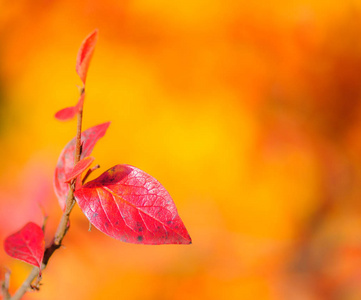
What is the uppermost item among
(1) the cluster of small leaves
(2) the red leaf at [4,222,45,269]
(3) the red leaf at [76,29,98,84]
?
(3) the red leaf at [76,29,98,84]

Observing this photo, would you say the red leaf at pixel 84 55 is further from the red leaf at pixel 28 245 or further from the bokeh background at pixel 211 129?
the bokeh background at pixel 211 129

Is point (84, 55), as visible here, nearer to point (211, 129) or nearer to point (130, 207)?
point (130, 207)

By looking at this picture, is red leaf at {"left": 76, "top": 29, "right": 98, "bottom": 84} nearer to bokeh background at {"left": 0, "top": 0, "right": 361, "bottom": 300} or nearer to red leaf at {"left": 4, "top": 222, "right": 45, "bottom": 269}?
red leaf at {"left": 4, "top": 222, "right": 45, "bottom": 269}

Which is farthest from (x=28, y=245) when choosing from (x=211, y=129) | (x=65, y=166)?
(x=211, y=129)

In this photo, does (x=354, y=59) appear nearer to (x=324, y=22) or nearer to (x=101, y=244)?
(x=324, y=22)

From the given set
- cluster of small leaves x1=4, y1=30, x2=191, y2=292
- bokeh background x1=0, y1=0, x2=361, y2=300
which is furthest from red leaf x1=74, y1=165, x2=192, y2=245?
bokeh background x1=0, y1=0, x2=361, y2=300

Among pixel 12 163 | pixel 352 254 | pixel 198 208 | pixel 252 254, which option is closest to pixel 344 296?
pixel 352 254

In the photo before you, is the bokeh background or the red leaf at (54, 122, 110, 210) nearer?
the red leaf at (54, 122, 110, 210)
